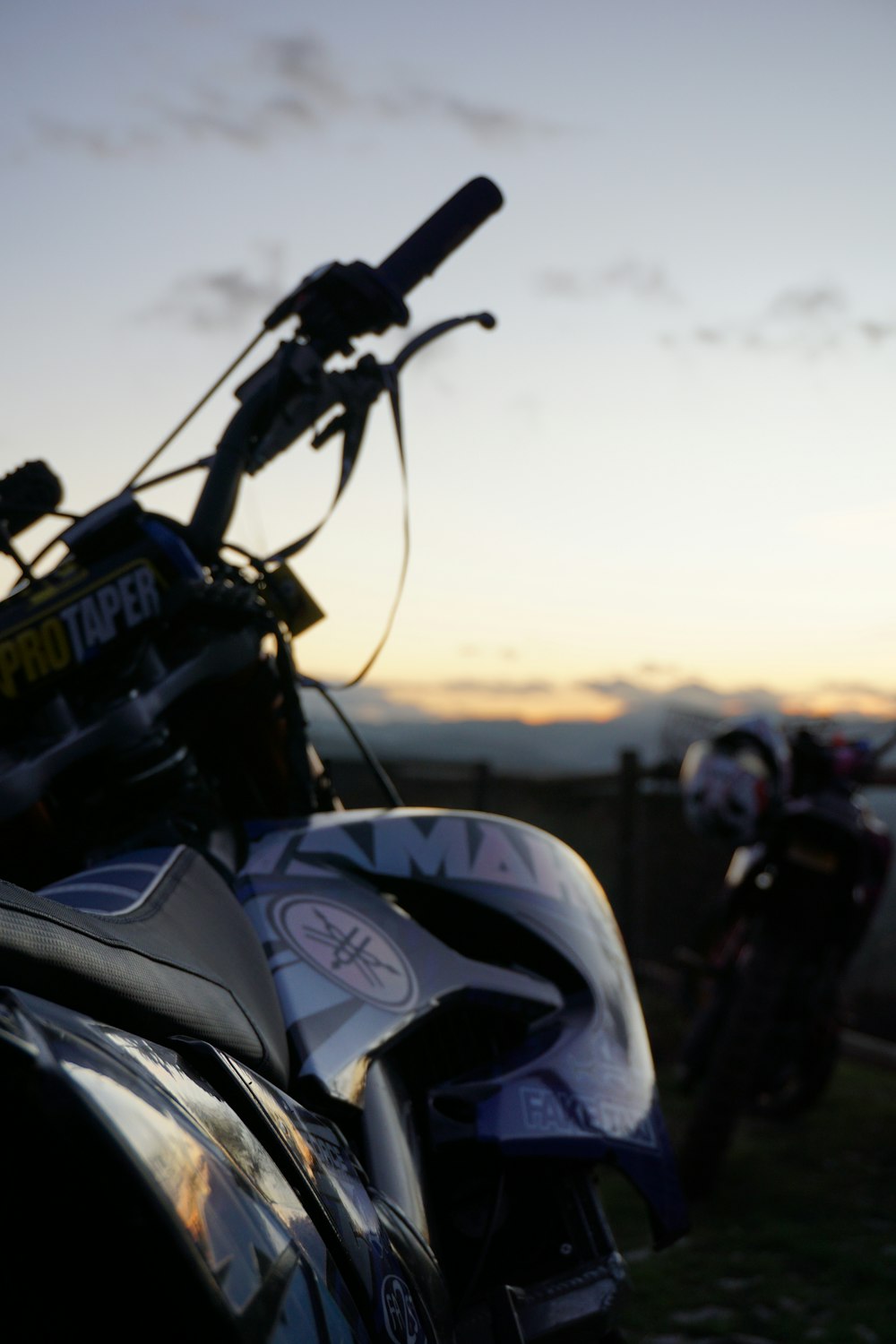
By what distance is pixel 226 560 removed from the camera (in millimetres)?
1727

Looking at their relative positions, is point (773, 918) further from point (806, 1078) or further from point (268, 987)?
point (268, 987)

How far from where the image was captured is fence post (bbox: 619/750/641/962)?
6.73 meters

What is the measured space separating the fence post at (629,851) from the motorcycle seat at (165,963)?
5724 millimetres

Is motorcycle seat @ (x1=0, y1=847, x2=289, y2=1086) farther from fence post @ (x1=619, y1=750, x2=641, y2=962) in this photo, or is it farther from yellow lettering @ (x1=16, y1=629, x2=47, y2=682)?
fence post @ (x1=619, y1=750, x2=641, y2=962)

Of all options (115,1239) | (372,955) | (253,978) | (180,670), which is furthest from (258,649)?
(115,1239)

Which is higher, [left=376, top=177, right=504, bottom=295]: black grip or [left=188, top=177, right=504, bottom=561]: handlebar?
[left=376, top=177, right=504, bottom=295]: black grip

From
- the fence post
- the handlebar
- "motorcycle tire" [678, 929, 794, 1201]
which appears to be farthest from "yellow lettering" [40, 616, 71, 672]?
the fence post

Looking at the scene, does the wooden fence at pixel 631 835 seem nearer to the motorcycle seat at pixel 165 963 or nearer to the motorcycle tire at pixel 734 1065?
the motorcycle tire at pixel 734 1065

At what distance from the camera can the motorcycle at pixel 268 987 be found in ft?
1.86

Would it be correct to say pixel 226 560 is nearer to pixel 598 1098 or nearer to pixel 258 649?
pixel 258 649

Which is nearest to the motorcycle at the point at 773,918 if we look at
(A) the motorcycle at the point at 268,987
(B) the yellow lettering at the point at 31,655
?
(A) the motorcycle at the point at 268,987

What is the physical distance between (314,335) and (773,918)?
2.49 meters

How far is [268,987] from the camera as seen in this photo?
109cm

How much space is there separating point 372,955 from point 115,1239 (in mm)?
751
